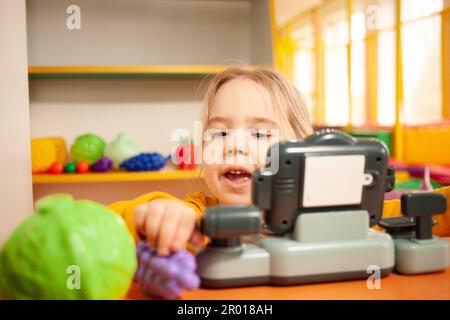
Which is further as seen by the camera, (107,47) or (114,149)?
(107,47)

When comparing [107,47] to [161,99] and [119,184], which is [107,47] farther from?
[119,184]

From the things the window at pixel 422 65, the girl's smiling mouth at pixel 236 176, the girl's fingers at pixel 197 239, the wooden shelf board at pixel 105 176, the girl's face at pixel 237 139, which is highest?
the window at pixel 422 65

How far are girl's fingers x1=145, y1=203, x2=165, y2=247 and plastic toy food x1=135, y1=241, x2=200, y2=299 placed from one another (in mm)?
11

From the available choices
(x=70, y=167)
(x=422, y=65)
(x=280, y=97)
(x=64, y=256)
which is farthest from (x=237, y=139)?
(x=422, y=65)

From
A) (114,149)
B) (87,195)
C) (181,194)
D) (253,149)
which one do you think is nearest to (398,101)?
(181,194)

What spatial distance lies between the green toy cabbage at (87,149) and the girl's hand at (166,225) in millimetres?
1731

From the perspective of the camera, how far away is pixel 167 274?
430 millimetres

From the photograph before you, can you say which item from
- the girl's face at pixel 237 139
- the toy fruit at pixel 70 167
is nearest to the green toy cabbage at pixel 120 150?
the toy fruit at pixel 70 167

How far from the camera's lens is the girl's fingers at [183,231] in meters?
0.45

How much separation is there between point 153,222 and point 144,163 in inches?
65.0

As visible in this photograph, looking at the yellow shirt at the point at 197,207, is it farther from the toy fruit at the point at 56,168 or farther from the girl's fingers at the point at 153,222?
the toy fruit at the point at 56,168

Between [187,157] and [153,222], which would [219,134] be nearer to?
[153,222]

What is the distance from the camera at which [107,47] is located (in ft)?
7.72
